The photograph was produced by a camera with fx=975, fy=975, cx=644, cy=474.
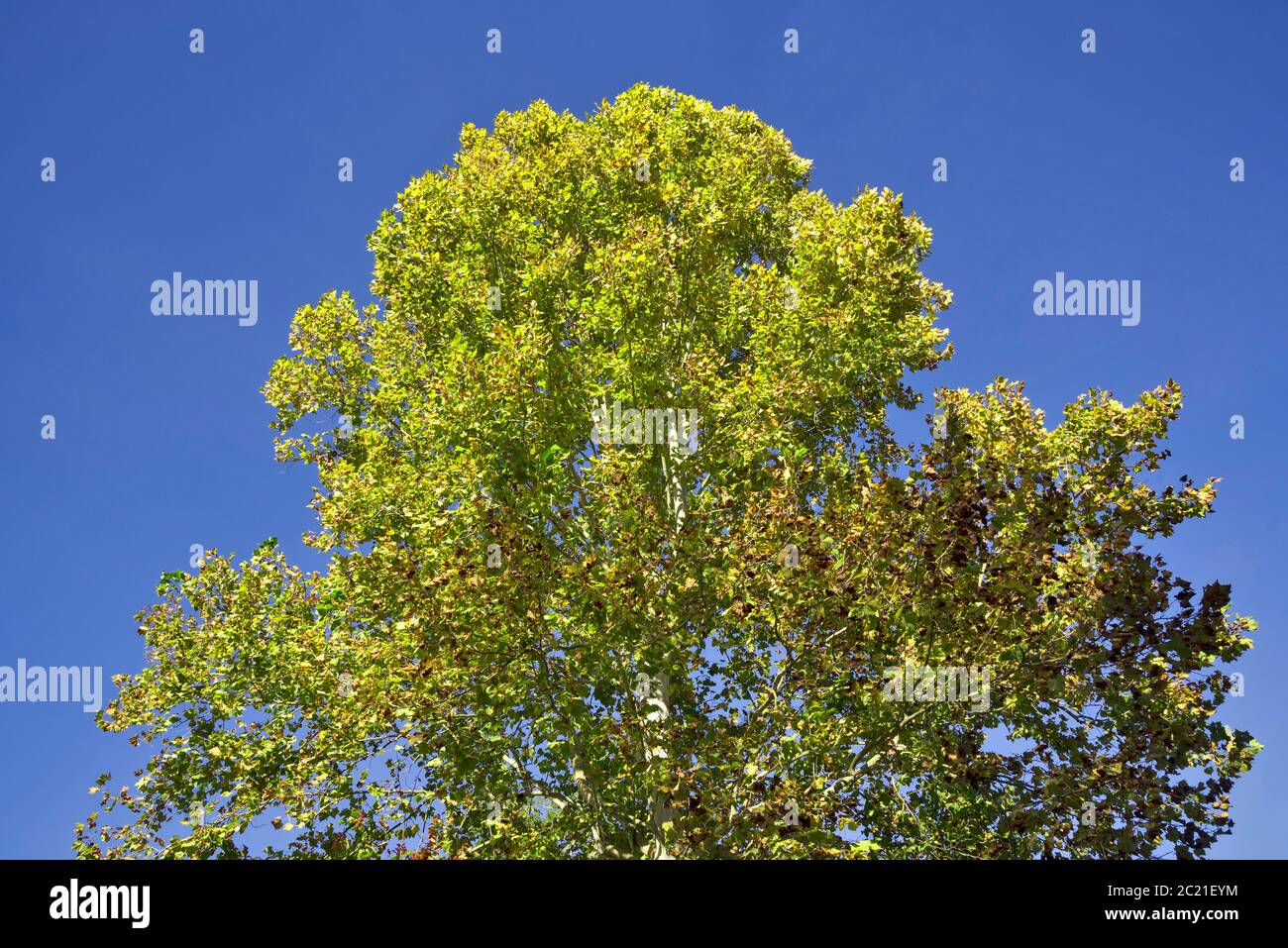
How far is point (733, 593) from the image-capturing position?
12609mm

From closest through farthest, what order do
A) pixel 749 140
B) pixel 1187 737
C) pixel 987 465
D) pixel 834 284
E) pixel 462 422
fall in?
pixel 1187 737 < pixel 987 465 < pixel 462 422 < pixel 834 284 < pixel 749 140

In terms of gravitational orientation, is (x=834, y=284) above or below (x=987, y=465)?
above

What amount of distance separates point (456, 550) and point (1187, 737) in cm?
993

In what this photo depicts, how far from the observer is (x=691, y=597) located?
44.5ft
